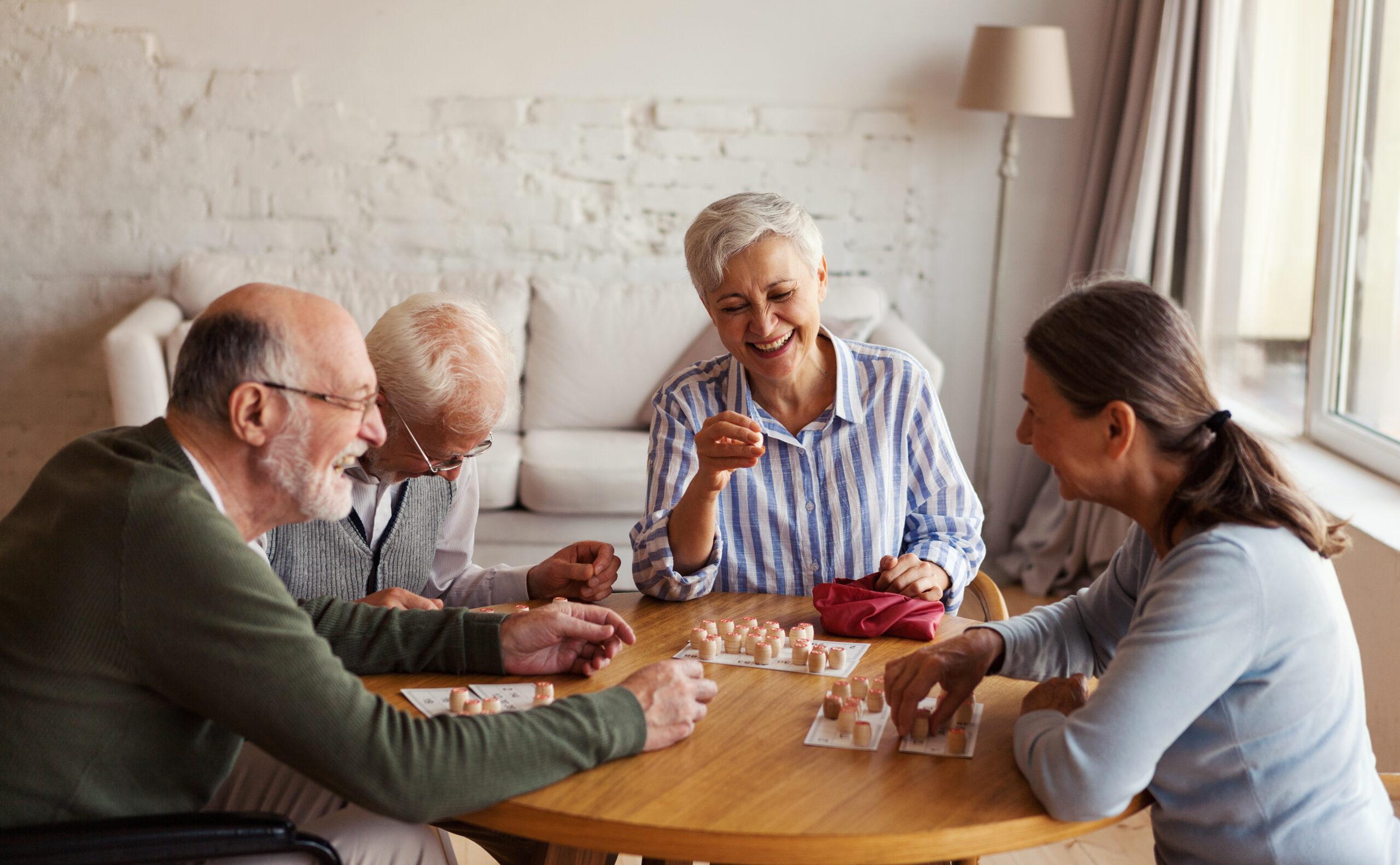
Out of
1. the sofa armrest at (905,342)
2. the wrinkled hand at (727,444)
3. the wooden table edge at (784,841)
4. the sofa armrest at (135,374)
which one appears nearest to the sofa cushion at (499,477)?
the sofa armrest at (135,374)

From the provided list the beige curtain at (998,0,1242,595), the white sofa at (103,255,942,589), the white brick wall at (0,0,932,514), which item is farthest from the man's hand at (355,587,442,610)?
the white brick wall at (0,0,932,514)

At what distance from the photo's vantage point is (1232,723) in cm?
126

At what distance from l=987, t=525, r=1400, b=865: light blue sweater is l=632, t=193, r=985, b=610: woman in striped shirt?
708mm

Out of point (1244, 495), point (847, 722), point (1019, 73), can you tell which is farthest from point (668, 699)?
point (1019, 73)

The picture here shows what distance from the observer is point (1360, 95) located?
10.3 ft

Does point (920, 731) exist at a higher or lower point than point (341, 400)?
lower

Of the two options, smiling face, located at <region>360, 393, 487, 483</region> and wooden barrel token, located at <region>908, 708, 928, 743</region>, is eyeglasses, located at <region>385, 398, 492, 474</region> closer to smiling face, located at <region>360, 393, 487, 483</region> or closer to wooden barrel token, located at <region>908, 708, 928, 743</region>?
smiling face, located at <region>360, 393, 487, 483</region>

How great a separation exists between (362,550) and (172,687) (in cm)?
72

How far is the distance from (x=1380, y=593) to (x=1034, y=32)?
2.39 m

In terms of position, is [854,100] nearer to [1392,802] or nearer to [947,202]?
[947,202]

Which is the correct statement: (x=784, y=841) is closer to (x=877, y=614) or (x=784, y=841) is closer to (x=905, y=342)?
(x=877, y=614)

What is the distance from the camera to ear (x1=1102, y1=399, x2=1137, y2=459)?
132 centimetres

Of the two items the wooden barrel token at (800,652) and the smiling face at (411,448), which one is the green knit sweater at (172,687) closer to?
the wooden barrel token at (800,652)

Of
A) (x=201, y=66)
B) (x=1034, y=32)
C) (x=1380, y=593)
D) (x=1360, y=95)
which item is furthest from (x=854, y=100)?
(x=1380, y=593)
